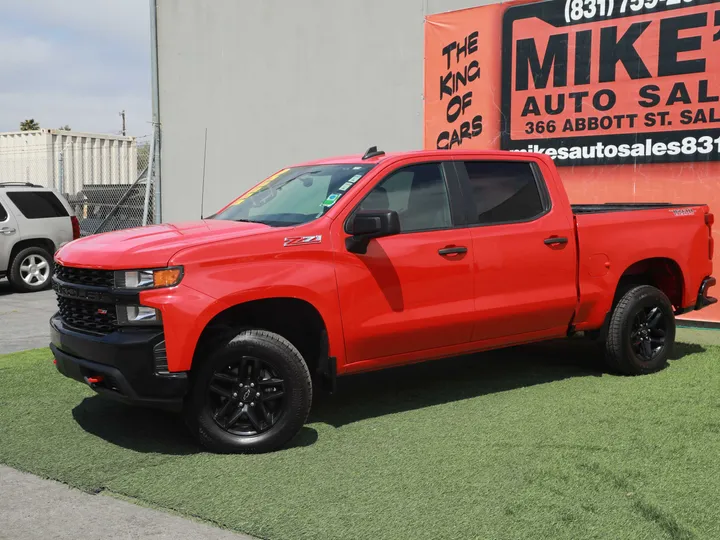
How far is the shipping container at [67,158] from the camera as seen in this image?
875 inches

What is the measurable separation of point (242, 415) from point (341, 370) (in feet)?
2.46

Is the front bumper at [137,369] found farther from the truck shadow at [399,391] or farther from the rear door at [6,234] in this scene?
the rear door at [6,234]

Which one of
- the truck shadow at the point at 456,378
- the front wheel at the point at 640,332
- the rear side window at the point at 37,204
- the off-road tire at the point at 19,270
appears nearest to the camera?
the truck shadow at the point at 456,378

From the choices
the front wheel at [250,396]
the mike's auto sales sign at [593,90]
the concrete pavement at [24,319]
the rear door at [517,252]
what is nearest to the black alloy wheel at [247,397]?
the front wheel at [250,396]

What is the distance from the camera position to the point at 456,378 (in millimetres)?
6625

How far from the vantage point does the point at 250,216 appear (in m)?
5.69

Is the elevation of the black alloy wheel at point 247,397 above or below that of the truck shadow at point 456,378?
above

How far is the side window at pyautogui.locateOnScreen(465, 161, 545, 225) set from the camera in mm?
5785

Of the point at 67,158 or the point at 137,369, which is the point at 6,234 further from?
the point at 67,158

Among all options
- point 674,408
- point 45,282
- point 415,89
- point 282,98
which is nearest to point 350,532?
point 674,408

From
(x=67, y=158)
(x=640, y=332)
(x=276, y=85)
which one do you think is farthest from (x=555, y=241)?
(x=67, y=158)

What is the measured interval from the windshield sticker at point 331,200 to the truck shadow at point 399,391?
149cm

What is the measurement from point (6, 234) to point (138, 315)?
9.32 meters

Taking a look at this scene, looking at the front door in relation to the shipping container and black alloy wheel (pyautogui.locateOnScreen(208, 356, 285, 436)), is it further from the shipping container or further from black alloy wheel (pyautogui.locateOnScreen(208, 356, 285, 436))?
the shipping container
